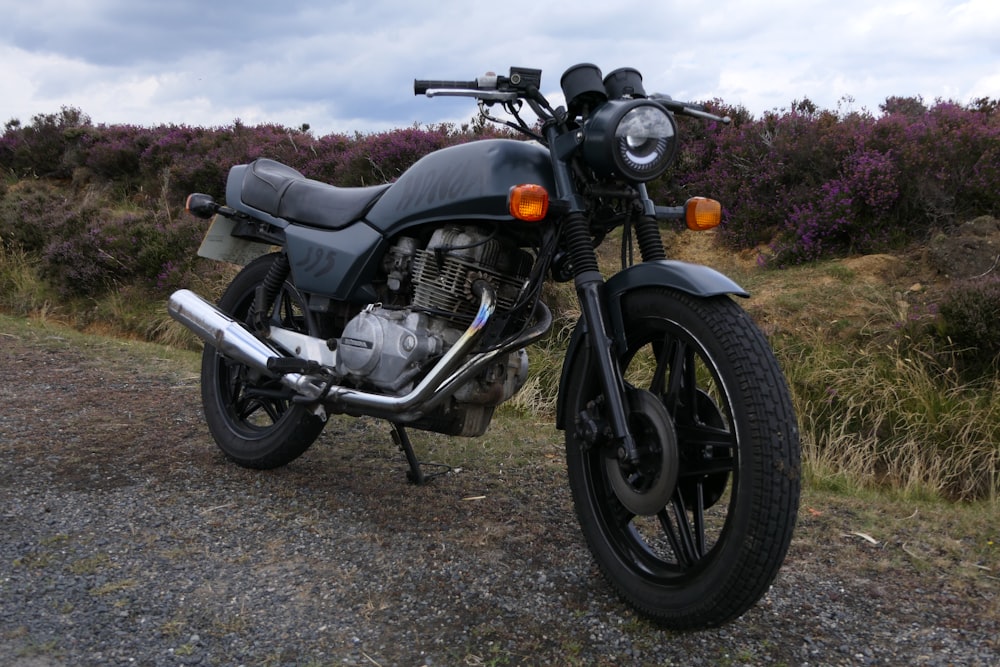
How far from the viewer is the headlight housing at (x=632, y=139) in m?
2.53

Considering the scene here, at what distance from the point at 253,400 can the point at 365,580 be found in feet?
5.21

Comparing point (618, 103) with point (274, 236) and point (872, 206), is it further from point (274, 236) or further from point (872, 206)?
point (872, 206)

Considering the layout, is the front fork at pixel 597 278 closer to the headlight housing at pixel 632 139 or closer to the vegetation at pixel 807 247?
the headlight housing at pixel 632 139

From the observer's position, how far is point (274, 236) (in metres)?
3.88

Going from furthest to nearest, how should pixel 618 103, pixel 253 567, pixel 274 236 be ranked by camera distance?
pixel 274 236 → pixel 253 567 → pixel 618 103

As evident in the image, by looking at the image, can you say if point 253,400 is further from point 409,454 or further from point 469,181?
point 469,181

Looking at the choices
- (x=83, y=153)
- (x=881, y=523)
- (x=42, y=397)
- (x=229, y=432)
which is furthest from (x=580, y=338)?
(x=83, y=153)

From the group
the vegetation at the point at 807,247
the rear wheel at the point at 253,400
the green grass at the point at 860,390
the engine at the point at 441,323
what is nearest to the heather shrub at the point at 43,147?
the vegetation at the point at 807,247

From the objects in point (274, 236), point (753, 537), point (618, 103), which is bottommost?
point (753, 537)

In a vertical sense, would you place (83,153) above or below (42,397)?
above

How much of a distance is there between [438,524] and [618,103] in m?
1.73

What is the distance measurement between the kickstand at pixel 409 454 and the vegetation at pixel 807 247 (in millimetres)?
2036

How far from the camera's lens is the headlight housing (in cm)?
253

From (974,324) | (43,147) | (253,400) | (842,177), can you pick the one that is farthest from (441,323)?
(43,147)
